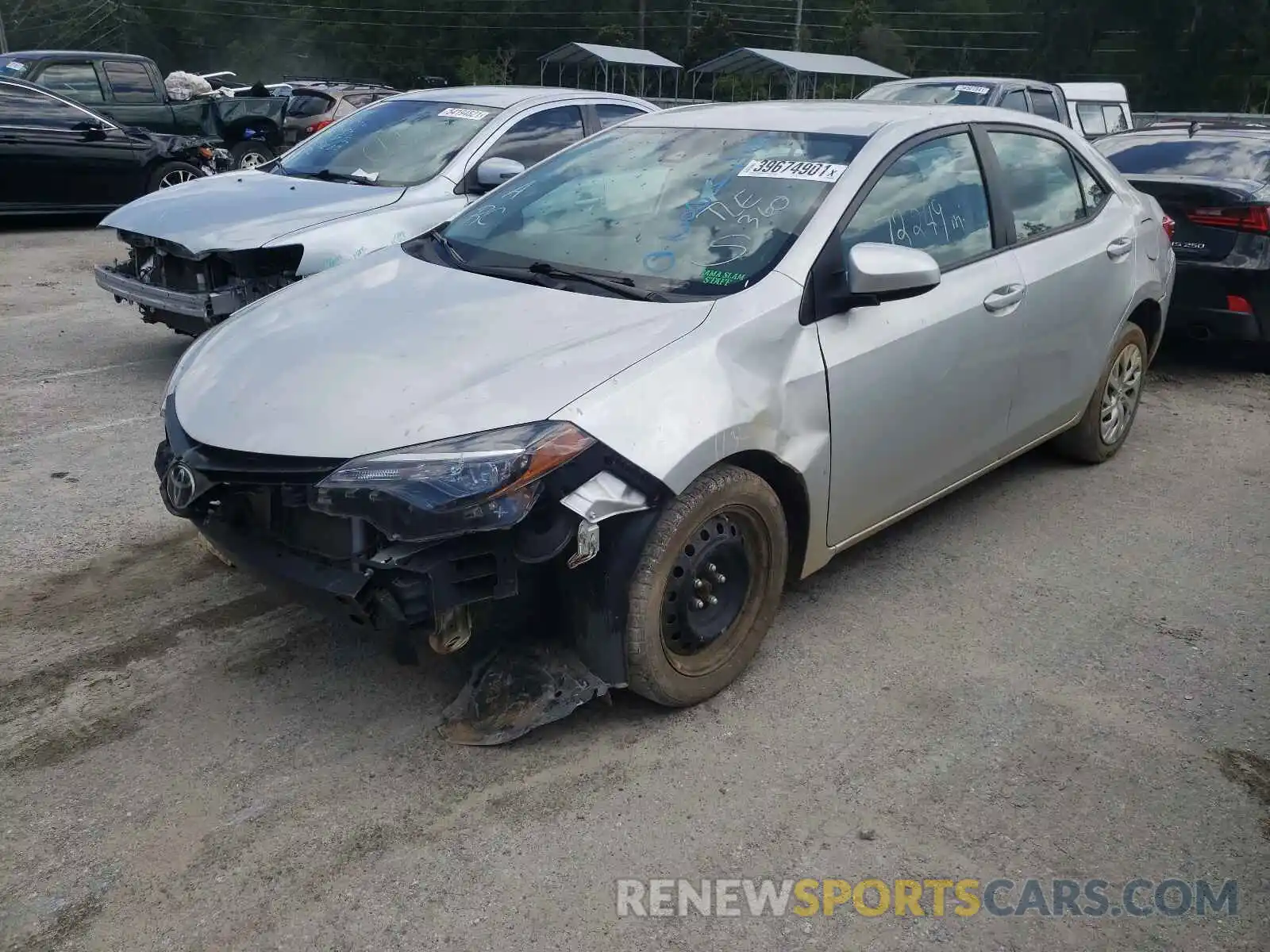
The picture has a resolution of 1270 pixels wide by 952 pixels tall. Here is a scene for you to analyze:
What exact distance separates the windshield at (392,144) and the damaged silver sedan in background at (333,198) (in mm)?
11

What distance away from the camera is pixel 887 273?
3.37m

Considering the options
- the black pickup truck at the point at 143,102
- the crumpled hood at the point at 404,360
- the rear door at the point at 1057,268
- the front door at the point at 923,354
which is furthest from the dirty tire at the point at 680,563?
the black pickup truck at the point at 143,102

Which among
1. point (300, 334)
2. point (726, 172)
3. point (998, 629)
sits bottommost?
point (998, 629)

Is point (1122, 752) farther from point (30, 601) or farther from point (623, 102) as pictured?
point (623, 102)

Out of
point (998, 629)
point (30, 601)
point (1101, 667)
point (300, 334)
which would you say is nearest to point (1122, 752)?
point (1101, 667)

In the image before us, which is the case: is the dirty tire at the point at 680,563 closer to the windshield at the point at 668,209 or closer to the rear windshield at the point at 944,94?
the windshield at the point at 668,209

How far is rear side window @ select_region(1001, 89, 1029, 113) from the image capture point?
12511mm

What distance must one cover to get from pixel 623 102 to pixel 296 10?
206 feet

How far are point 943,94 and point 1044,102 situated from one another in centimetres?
198

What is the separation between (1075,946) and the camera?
8.21 ft

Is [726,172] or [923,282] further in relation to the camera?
[726,172]

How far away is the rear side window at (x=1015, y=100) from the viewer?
41.0 ft

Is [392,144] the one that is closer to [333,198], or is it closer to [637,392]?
[333,198]

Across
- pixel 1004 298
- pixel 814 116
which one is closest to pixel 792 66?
pixel 814 116
